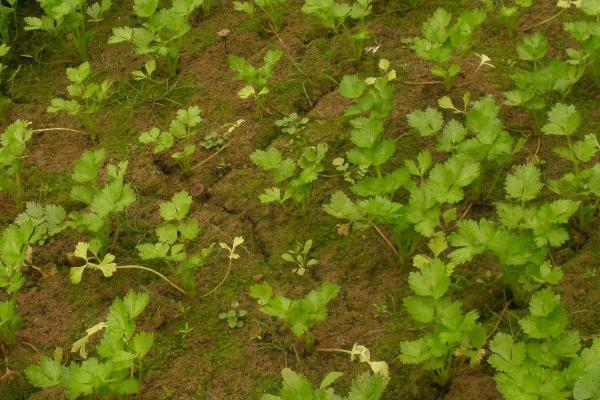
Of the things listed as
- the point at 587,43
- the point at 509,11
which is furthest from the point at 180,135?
the point at 587,43

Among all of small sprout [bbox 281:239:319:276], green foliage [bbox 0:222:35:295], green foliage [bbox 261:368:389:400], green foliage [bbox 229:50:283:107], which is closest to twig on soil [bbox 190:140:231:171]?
green foliage [bbox 229:50:283:107]

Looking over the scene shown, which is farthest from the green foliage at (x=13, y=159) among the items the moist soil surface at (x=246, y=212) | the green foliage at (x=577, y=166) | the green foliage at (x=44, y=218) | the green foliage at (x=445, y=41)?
the green foliage at (x=577, y=166)

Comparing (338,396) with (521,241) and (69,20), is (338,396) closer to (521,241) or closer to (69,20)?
(521,241)

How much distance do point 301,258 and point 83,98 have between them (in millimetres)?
1444

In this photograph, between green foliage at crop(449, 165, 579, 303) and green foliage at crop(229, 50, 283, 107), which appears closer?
green foliage at crop(449, 165, 579, 303)

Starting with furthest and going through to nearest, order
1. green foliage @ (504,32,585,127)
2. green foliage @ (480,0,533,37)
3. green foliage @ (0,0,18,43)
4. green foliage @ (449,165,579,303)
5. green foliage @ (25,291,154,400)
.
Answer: green foliage @ (0,0,18,43)
green foliage @ (480,0,533,37)
green foliage @ (504,32,585,127)
green foliage @ (449,165,579,303)
green foliage @ (25,291,154,400)

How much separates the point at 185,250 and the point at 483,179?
4.36 ft

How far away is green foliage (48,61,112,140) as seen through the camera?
3.71 metres

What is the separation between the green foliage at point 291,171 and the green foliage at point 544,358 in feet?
3.51

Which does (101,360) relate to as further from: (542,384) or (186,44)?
(186,44)

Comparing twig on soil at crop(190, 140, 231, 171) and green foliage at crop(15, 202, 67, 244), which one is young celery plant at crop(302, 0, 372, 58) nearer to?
twig on soil at crop(190, 140, 231, 171)

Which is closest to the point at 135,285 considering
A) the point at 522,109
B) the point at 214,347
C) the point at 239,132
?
the point at 214,347

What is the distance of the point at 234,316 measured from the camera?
9.85 feet

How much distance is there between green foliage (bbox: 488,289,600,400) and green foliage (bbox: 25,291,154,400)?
1204 millimetres
